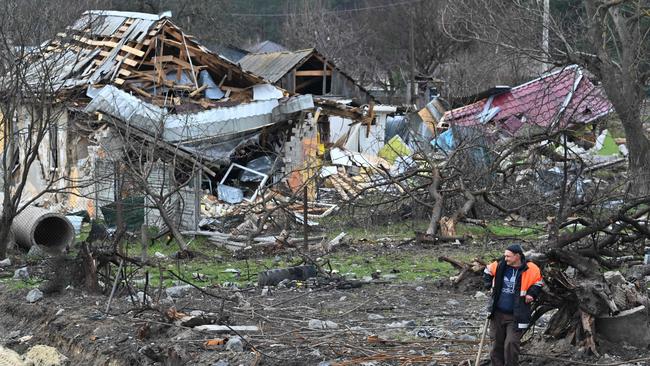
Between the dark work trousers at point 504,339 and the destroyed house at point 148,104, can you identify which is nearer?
the dark work trousers at point 504,339

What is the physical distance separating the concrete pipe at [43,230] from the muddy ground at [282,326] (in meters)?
3.28

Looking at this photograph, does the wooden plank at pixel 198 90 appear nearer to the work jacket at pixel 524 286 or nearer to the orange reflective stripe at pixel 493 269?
the orange reflective stripe at pixel 493 269

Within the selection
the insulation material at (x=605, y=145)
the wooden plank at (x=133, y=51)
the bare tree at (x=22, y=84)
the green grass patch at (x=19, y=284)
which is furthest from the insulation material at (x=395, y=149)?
the green grass patch at (x=19, y=284)

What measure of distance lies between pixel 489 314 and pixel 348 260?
7358 mm

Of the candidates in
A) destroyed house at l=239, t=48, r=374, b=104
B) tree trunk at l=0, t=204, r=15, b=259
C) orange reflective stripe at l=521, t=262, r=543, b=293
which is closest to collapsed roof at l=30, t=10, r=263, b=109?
destroyed house at l=239, t=48, r=374, b=104

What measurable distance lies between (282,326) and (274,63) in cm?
2294

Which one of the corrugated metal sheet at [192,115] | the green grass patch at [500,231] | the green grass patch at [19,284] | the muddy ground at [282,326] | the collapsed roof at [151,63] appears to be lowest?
the green grass patch at [19,284]

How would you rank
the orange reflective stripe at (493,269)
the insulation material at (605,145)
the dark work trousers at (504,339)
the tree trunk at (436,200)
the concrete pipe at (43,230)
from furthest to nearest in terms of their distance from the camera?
the insulation material at (605,145) → the tree trunk at (436,200) → the concrete pipe at (43,230) → the orange reflective stripe at (493,269) → the dark work trousers at (504,339)

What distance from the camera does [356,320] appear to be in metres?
10.2

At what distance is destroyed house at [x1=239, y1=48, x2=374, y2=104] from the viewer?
102ft

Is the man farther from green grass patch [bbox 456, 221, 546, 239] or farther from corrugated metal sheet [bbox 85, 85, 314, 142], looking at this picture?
corrugated metal sheet [bbox 85, 85, 314, 142]

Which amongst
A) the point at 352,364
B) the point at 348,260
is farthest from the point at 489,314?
the point at 348,260

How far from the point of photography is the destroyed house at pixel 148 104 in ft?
70.5

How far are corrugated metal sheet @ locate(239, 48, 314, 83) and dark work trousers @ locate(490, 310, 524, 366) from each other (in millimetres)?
22348
